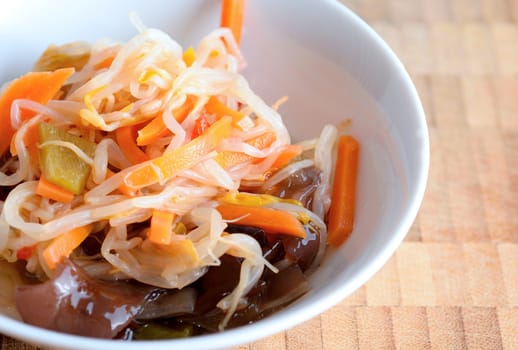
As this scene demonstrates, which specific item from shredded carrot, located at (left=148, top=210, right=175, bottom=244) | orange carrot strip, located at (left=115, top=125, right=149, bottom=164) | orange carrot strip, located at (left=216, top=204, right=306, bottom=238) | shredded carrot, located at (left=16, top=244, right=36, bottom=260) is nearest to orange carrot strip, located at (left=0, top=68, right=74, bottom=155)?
orange carrot strip, located at (left=115, top=125, right=149, bottom=164)

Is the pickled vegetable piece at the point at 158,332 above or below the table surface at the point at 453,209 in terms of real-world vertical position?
above

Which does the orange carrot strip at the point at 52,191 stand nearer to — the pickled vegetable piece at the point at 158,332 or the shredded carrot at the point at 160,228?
the shredded carrot at the point at 160,228

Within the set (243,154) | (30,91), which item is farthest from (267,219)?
(30,91)

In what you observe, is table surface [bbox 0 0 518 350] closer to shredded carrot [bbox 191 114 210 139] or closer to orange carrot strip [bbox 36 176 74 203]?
orange carrot strip [bbox 36 176 74 203]

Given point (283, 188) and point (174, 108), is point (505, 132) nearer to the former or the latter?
point (283, 188)

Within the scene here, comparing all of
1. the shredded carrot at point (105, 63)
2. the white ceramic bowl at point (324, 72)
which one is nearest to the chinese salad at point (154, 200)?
the shredded carrot at point (105, 63)

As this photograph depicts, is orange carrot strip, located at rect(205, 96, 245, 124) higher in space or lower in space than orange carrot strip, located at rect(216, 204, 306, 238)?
higher

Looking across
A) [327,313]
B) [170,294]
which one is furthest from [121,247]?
[327,313]
